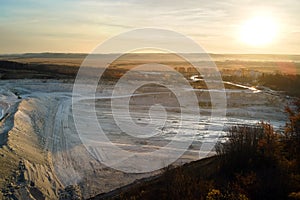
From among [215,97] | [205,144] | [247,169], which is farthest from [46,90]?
[247,169]

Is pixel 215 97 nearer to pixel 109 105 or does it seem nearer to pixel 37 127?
pixel 109 105

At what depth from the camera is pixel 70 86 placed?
38875mm

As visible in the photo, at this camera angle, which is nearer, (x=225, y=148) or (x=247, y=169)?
(x=247, y=169)

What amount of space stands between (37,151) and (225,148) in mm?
7203

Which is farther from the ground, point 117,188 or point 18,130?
point 18,130

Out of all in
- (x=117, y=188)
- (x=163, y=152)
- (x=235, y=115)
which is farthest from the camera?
(x=235, y=115)

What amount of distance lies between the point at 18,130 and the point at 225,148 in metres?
9.30

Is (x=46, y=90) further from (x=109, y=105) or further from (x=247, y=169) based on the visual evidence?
(x=247, y=169)

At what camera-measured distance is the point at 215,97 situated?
36.1 meters

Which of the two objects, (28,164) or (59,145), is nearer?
(28,164)

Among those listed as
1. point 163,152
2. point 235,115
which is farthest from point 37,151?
point 235,115

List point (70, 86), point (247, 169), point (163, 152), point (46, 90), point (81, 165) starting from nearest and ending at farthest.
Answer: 1. point (247, 169)
2. point (81, 165)
3. point (163, 152)
4. point (46, 90)
5. point (70, 86)

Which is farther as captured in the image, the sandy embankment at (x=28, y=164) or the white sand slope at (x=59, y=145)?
the white sand slope at (x=59, y=145)

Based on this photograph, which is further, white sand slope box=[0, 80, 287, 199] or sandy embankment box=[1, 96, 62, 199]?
white sand slope box=[0, 80, 287, 199]
